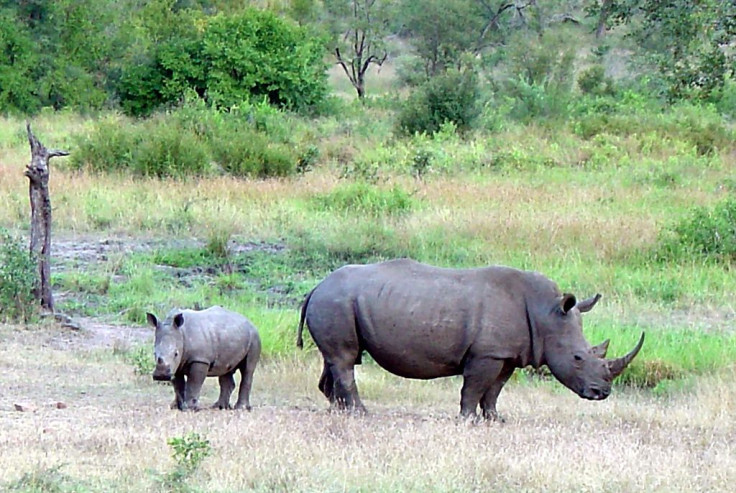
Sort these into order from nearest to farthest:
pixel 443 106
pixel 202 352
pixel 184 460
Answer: pixel 184 460 < pixel 202 352 < pixel 443 106

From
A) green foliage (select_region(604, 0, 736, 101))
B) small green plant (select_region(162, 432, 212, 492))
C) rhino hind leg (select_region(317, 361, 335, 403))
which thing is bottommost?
rhino hind leg (select_region(317, 361, 335, 403))

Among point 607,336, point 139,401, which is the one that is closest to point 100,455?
point 139,401

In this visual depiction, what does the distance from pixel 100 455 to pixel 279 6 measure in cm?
4338

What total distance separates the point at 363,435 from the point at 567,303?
200cm

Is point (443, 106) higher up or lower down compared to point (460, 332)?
lower down

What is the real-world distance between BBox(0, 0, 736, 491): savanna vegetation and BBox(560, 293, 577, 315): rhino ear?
0.87 meters

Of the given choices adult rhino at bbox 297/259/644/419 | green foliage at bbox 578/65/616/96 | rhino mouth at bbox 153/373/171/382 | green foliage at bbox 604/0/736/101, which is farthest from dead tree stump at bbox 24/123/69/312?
green foliage at bbox 578/65/616/96

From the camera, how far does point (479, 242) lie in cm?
1680

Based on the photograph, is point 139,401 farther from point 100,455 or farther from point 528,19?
point 528,19

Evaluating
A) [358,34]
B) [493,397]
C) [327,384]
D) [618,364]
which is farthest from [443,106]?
[358,34]

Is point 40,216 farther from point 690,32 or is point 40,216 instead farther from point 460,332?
point 690,32

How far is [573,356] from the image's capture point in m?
9.00

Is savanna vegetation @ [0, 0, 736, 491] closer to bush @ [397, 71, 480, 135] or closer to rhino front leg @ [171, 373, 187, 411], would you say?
bush @ [397, 71, 480, 135]

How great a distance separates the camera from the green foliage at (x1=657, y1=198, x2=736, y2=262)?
52.5 ft
